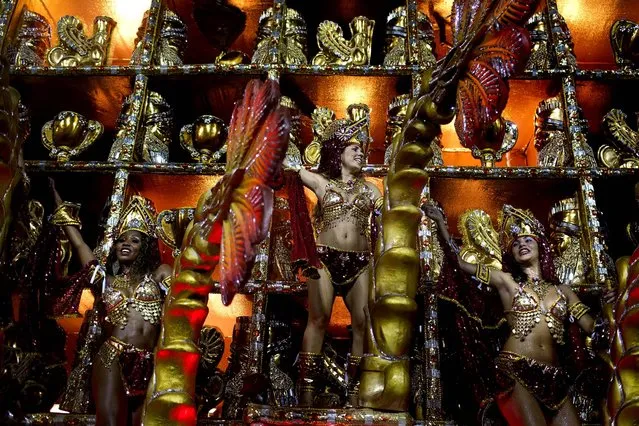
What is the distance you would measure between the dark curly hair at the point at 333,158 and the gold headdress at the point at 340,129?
0.02 m

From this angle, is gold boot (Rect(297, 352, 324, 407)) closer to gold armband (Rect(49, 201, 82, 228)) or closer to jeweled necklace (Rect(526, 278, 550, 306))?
jeweled necklace (Rect(526, 278, 550, 306))

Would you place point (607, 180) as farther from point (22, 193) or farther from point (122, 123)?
point (22, 193)

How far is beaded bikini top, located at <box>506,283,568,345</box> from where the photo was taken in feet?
9.07

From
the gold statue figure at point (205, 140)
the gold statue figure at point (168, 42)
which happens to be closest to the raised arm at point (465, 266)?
the gold statue figure at point (205, 140)

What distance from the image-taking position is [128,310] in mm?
2818

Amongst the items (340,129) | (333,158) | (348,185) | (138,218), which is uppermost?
(340,129)

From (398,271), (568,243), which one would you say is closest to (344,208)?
(568,243)

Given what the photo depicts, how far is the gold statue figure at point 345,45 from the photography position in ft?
11.7

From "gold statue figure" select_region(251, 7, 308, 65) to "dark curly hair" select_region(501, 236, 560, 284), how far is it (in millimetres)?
1314

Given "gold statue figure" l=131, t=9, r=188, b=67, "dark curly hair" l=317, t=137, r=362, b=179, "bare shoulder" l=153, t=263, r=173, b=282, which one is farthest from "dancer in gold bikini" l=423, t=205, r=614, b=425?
"gold statue figure" l=131, t=9, r=188, b=67

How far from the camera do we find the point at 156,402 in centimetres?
98

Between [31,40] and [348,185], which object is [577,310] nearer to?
[348,185]

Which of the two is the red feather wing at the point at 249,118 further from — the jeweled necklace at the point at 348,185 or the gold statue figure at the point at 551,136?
the gold statue figure at the point at 551,136

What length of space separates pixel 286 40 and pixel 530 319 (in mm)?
1779
